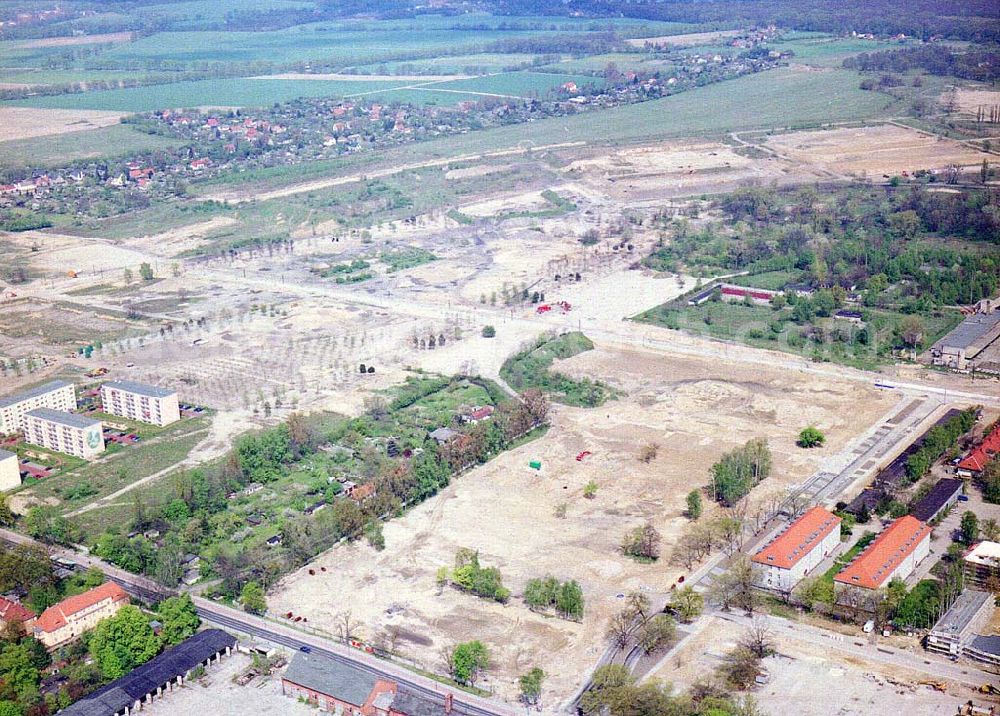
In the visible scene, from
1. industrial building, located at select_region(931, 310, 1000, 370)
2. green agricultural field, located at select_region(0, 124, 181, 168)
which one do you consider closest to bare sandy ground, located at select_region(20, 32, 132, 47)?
green agricultural field, located at select_region(0, 124, 181, 168)

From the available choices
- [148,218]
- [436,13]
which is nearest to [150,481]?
[148,218]

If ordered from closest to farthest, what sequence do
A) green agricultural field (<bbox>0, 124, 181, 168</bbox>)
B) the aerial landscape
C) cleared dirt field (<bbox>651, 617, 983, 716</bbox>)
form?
1. cleared dirt field (<bbox>651, 617, 983, 716</bbox>)
2. the aerial landscape
3. green agricultural field (<bbox>0, 124, 181, 168</bbox>)

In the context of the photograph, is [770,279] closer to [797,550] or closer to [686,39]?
[797,550]

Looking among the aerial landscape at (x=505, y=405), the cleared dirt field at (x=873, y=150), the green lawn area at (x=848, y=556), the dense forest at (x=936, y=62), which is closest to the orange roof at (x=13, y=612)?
the aerial landscape at (x=505, y=405)

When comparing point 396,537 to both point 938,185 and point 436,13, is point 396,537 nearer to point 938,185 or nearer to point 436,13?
point 938,185

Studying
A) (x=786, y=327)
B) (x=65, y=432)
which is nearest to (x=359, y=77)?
(x=786, y=327)

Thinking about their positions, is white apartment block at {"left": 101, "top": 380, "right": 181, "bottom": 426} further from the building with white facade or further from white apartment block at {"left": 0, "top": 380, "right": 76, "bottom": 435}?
the building with white facade
